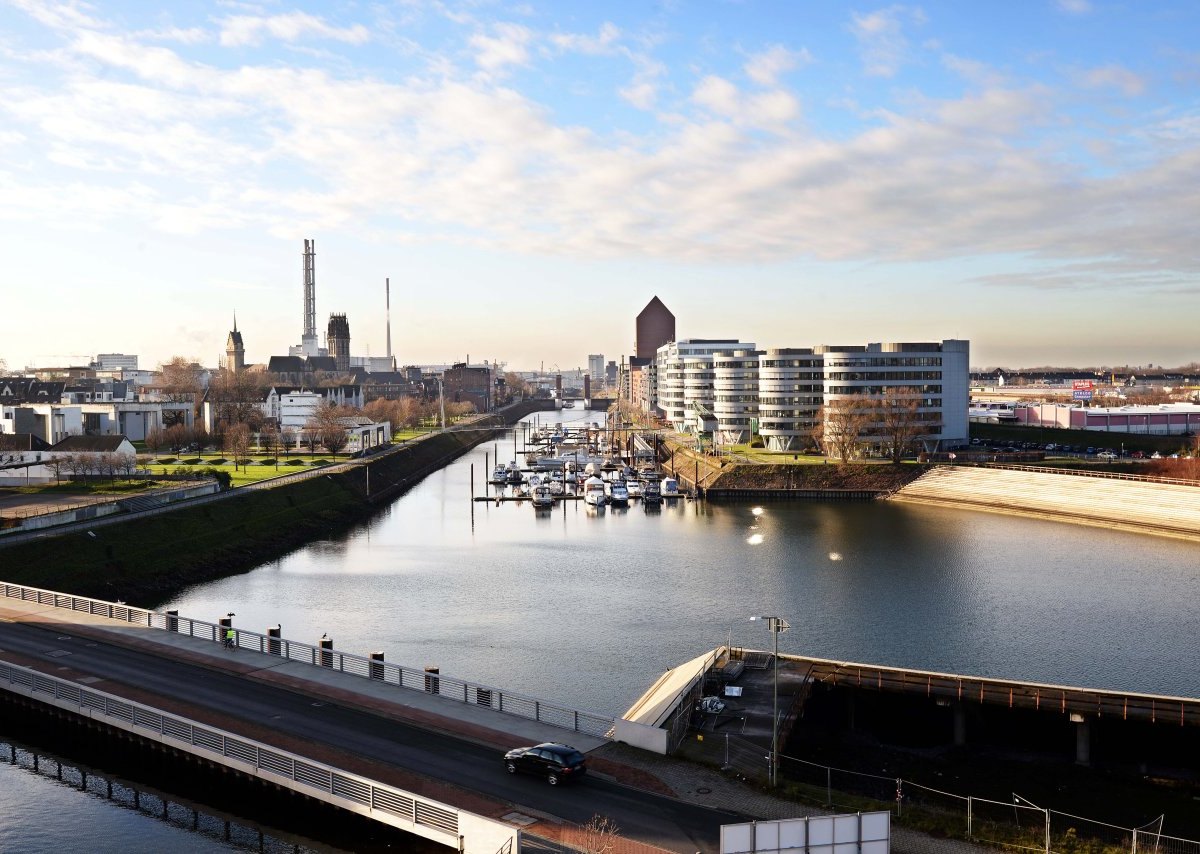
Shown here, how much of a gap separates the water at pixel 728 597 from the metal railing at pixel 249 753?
12088 millimetres

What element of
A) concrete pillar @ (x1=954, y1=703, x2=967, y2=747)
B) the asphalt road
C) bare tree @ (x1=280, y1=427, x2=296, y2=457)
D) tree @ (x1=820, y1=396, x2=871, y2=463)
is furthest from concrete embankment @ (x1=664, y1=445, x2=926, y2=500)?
the asphalt road

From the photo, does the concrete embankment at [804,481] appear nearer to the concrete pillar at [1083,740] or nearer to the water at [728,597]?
the water at [728,597]

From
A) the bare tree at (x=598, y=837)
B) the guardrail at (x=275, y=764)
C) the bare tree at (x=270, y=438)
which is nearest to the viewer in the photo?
the bare tree at (x=598, y=837)

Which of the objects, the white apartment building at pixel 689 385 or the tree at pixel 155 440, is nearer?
the tree at pixel 155 440

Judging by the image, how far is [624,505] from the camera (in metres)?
96.6

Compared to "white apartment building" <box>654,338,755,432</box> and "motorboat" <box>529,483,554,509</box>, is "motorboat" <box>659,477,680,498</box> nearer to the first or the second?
"motorboat" <box>529,483,554,509</box>

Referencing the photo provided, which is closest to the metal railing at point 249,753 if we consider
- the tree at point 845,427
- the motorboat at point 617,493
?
the motorboat at point 617,493

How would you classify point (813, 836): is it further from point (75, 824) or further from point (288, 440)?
point (288, 440)

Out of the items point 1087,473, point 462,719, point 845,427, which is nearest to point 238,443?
point 845,427

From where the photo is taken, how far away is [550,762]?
24469 mm

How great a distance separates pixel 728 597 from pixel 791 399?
235ft

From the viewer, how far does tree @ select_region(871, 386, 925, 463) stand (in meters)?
103

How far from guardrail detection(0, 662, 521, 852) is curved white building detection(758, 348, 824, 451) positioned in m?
98.5

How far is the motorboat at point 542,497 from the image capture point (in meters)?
94.8
